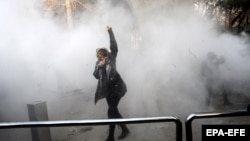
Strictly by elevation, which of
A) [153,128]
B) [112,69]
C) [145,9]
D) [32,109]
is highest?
[145,9]

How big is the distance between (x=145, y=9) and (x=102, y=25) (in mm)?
2714

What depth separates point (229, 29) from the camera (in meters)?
10.5

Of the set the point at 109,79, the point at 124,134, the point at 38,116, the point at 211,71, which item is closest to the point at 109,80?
the point at 109,79

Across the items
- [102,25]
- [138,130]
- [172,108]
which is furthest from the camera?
[102,25]

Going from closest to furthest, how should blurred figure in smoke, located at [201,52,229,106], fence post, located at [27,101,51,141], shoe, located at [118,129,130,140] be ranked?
fence post, located at [27,101,51,141] < shoe, located at [118,129,130,140] < blurred figure in smoke, located at [201,52,229,106]

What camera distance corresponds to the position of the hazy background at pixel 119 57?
667cm

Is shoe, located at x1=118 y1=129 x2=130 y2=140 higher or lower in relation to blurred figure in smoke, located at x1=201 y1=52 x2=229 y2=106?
lower

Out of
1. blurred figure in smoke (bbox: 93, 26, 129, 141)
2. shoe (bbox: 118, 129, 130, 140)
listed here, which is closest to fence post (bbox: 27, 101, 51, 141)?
blurred figure in smoke (bbox: 93, 26, 129, 141)

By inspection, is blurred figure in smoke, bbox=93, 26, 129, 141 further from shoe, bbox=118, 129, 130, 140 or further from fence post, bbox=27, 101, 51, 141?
fence post, bbox=27, 101, 51, 141

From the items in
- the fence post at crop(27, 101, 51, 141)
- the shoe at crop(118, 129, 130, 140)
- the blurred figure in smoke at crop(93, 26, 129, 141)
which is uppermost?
the blurred figure in smoke at crop(93, 26, 129, 141)

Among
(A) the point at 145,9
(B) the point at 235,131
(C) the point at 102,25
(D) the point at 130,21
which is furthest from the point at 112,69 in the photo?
(A) the point at 145,9

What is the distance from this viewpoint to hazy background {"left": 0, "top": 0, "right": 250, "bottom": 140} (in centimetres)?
667

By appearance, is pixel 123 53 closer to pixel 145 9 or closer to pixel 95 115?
pixel 145 9

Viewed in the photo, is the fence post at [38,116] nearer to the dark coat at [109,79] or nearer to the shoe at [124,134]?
the dark coat at [109,79]
